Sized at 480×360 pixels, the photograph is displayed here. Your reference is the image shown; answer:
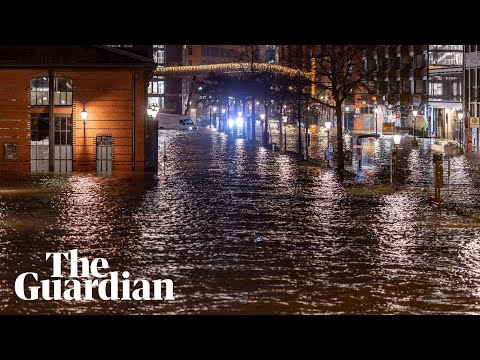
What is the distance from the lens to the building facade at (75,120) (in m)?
46.9

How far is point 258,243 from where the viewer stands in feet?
71.2

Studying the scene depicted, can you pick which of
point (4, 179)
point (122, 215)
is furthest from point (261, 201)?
point (4, 179)

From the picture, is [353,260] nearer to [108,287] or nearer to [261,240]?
[261,240]

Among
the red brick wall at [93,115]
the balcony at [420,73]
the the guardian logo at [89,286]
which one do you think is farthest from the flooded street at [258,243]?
the balcony at [420,73]

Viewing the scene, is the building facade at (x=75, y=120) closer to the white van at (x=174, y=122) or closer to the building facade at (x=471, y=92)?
the building facade at (x=471, y=92)

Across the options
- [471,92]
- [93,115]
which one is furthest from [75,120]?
[471,92]

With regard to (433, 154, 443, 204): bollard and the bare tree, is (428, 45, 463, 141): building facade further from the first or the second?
(433, 154, 443, 204): bollard

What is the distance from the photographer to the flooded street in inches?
604

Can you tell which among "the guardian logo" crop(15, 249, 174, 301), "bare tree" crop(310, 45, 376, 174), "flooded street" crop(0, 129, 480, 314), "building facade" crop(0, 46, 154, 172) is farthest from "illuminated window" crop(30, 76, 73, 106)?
"the guardian logo" crop(15, 249, 174, 301)

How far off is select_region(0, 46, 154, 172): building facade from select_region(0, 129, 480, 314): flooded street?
6.17m

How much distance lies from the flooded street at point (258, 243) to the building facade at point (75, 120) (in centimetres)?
617

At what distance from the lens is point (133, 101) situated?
154 feet

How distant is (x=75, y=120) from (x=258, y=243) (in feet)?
87.9

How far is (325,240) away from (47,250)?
5862 mm
